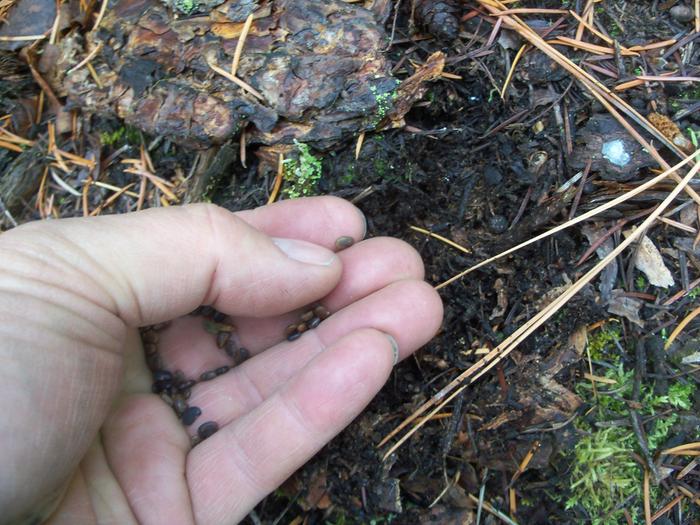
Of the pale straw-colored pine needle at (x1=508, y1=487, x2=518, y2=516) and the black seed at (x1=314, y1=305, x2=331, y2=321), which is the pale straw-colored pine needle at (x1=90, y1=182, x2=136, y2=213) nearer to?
the black seed at (x1=314, y1=305, x2=331, y2=321)

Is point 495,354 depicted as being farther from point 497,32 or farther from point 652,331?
point 497,32

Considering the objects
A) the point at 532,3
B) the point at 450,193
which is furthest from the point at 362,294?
the point at 532,3

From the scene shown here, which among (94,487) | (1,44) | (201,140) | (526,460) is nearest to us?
(94,487)

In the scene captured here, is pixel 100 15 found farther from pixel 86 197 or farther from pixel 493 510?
pixel 493 510

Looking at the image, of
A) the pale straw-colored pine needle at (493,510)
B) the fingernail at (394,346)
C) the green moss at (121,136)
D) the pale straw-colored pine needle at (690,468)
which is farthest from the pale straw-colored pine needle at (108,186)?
the pale straw-colored pine needle at (690,468)

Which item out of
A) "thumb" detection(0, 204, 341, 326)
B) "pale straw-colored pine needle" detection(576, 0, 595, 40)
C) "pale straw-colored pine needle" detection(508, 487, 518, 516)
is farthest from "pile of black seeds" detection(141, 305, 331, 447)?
"pale straw-colored pine needle" detection(576, 0, 595, 40)

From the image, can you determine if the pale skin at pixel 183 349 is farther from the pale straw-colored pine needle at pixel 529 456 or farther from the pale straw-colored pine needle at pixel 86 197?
the pale straw-colored pine needle at pixel 86 197
